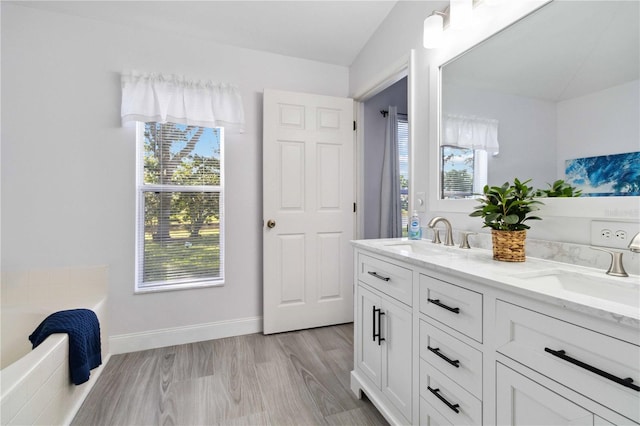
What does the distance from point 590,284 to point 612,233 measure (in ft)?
0.77

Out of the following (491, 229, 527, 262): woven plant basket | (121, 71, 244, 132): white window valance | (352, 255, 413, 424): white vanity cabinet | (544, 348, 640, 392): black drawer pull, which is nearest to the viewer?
(544, 348, 640, 392): black drawer pull

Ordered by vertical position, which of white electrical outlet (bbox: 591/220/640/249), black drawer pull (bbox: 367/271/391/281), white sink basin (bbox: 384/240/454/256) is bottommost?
black drawer pull (bbox: 367/271/391/281)

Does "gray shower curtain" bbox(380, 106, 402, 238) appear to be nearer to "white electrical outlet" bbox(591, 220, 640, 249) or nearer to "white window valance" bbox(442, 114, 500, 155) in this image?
"white window valance" bbox(442, 114, 500, 155)

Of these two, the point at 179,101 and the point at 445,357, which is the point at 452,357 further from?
the point at 179,101

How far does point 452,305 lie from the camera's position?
3.55 feet

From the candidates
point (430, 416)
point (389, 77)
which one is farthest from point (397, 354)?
point (389, 77)

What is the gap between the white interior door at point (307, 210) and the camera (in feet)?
8.34

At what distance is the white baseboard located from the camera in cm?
225

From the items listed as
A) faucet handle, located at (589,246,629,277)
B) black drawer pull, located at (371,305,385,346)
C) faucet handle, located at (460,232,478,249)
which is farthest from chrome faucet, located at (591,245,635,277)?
black drawer pull, located at (371,305,385,346)

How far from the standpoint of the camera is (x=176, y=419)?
1538mm

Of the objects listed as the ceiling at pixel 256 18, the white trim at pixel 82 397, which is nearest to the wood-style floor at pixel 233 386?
the white trim at pixel 82 397

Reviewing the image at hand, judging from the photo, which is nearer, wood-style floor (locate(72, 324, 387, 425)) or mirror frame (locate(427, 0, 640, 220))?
mirror frame (locate(427, 0, 640, 220))

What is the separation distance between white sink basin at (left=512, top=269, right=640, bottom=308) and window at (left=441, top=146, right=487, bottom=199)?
0.64 meters

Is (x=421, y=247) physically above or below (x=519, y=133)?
below
